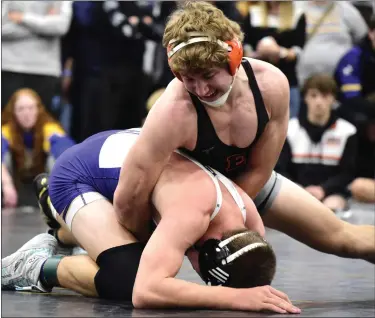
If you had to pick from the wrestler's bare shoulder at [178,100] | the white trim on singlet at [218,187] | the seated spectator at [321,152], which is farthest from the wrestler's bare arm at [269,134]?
the seated spectator at [321,152]

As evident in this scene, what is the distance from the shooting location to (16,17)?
7312mm

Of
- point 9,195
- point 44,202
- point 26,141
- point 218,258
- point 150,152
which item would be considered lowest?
point 9,195

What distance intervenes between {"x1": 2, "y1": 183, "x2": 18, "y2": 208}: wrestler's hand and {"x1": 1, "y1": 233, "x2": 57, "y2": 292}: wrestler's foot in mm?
3330

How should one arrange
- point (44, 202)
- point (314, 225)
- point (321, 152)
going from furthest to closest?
point (321, 152)
point (44, 202)
point (314, 225)

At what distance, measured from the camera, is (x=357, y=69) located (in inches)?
299

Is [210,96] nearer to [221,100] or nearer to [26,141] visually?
[221,100]

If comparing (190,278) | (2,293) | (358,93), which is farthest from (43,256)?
(358,93)

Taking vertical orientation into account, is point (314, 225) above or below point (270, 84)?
below

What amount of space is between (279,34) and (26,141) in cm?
201

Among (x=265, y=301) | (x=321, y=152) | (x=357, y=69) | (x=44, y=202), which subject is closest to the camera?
(x=265, y=301)

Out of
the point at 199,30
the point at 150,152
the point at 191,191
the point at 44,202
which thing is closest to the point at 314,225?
the point at 191,191

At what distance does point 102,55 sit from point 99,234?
4.11 m

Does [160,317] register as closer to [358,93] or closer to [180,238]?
[180,238]

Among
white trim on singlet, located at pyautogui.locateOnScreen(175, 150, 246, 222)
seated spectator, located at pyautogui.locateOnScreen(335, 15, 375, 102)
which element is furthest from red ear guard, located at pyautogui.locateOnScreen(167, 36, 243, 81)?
seated spectator, located at pyautogui.locateOnScreen(335, 15, 375, 102)
